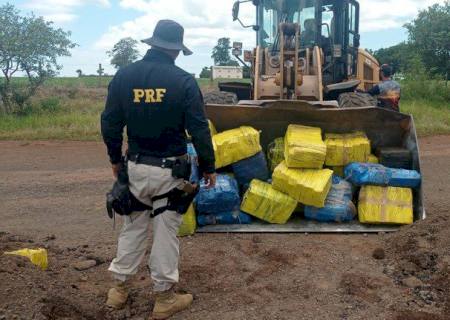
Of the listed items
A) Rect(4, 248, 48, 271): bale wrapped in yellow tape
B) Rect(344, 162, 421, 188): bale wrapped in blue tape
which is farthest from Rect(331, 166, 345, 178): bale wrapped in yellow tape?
Rect(4, 248, 48, 271): bale wrapped in yellow tape

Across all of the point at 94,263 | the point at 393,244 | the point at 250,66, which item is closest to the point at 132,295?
the point at 94,263

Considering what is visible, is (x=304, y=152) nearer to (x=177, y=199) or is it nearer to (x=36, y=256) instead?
(x=177, y=199)

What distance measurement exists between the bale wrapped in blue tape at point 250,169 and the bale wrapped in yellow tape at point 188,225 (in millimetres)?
795

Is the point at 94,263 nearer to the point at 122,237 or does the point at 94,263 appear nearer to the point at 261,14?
the point at 122,237

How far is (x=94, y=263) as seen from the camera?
490 centimetres

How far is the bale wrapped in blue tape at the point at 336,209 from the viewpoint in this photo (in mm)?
5891

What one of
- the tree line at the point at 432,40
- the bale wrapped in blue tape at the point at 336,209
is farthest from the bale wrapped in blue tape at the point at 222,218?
the tree line at the point at 432,40

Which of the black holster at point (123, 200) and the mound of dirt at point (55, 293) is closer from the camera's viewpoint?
the mound of dirt at point (55, 293)

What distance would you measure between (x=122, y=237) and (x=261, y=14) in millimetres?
5656

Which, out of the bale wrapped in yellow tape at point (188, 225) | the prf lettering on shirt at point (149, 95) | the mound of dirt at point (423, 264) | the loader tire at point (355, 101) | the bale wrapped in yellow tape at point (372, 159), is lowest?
the mound of dirt at point (423, 264)

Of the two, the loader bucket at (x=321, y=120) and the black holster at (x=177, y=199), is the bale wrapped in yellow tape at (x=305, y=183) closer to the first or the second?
the loader bucket at (x=321, y=120)

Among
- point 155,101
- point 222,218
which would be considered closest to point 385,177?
point 222,218

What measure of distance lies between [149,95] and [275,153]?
2804mm

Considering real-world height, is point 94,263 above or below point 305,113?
below
